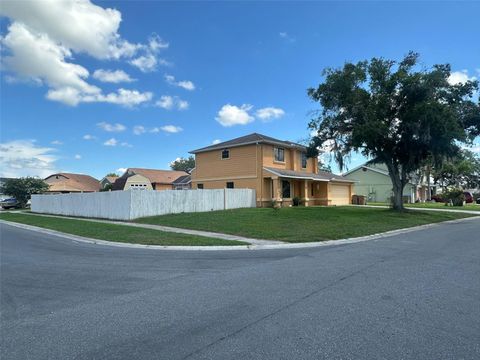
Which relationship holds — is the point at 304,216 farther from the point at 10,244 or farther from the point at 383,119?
the point at 10,244

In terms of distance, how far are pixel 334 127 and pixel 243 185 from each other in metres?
8.80

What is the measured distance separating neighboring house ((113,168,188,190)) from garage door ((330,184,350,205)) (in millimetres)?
29119

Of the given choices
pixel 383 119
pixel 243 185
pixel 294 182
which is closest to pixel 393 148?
pixel 383 119

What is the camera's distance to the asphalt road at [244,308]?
4207mm

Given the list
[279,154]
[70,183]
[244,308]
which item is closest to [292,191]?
[279,154]

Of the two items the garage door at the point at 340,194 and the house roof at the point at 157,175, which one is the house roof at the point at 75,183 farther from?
the garage door at the point at 340,194

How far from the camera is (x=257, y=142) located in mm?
30062

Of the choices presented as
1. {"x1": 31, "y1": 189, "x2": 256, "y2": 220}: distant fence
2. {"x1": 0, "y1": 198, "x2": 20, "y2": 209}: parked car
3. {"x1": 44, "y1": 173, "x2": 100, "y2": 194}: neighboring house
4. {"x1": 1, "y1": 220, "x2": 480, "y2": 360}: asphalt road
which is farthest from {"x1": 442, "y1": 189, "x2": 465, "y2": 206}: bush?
{"x1": 44, "y1": 173, "x2": 100, "y2": 194}: neighboring house

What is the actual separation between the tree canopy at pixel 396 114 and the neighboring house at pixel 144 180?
121 ft

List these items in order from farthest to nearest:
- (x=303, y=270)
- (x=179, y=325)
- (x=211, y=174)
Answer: (x=211, y=174) → (x=303, y=270) → (x=179, y=325)

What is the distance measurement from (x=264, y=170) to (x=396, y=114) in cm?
1060

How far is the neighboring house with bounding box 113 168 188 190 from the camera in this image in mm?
58969

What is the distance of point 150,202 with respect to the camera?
933 inches

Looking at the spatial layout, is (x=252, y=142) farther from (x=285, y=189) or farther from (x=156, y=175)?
(x=156, y=175)
